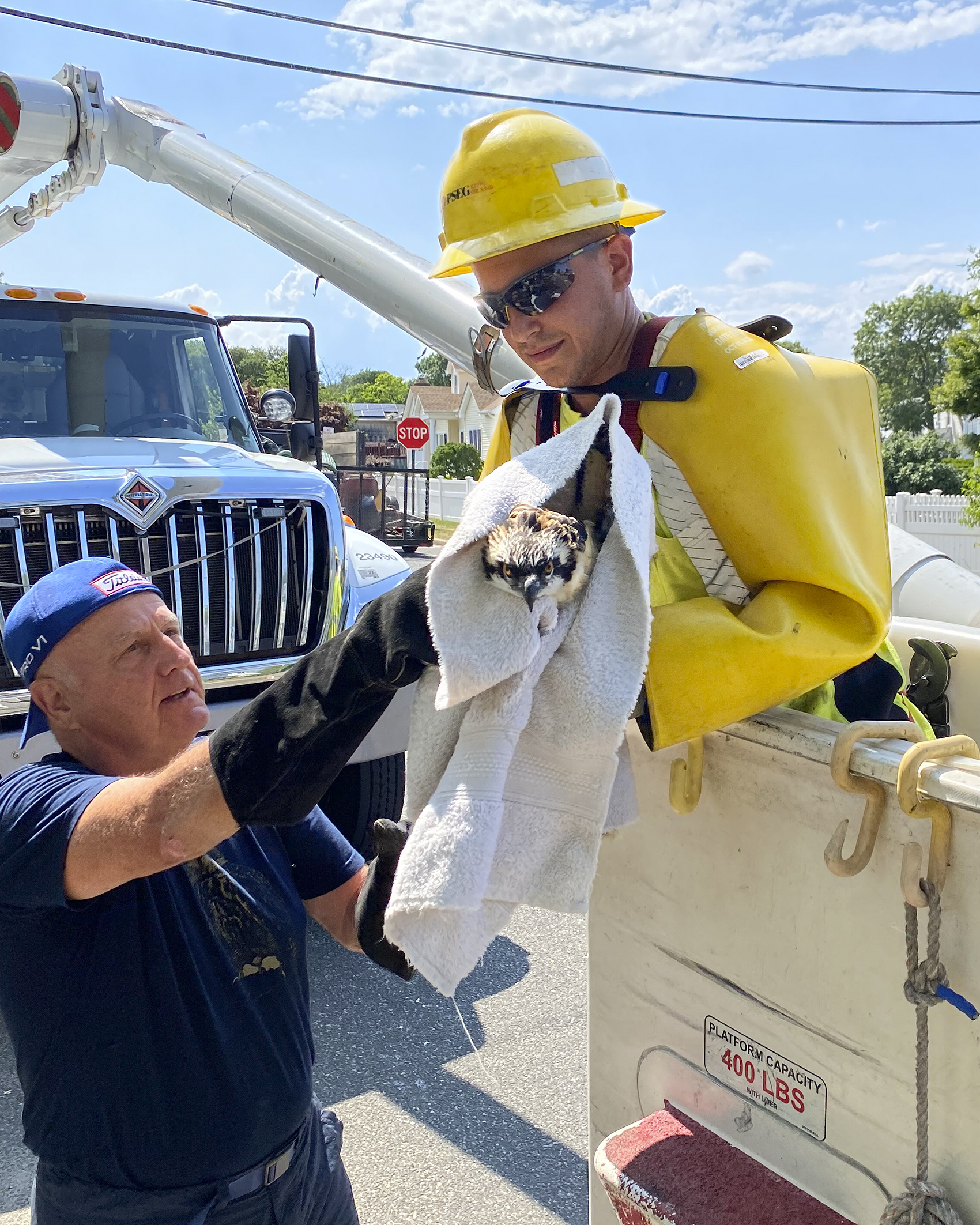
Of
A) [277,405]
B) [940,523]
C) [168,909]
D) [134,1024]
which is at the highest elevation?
[277,405]

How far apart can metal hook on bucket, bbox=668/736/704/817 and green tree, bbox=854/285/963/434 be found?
6229 cm

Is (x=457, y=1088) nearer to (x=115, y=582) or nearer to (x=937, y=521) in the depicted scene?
(x=115, y=582)

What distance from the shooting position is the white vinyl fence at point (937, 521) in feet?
55.4

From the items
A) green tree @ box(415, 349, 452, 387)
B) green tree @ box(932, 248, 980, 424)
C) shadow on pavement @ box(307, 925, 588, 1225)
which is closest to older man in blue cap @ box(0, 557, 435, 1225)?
shadow on pavement @ box(307, 925, 588, 1225)

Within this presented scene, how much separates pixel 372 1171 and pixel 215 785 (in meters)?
2.09

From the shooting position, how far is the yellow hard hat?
1668mm

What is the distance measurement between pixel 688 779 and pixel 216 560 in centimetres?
331

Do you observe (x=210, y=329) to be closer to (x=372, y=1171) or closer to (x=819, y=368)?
(x=372, y=1171)

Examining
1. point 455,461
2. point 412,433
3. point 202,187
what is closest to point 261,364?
point 455,461

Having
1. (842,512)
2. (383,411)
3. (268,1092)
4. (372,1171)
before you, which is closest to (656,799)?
(842,512)

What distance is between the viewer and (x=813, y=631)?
137 cm

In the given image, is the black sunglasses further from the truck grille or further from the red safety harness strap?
the truck grille

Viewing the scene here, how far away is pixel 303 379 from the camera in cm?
612

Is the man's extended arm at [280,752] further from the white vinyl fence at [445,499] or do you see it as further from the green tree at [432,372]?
the green tree at [432,372]
